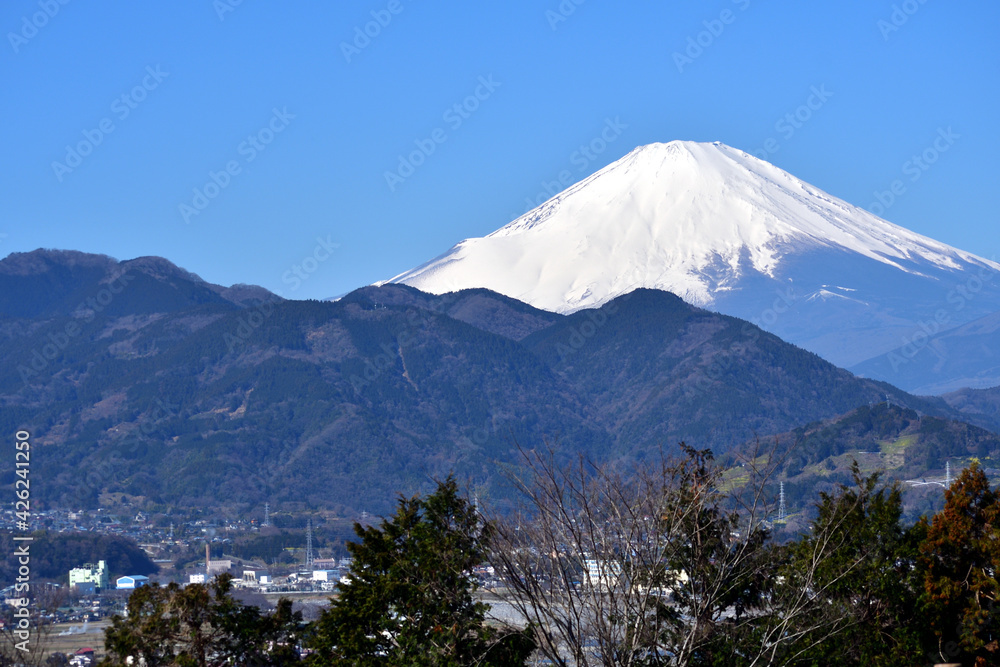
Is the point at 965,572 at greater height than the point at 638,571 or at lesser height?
lesser

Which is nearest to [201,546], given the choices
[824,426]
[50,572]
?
[50,572]

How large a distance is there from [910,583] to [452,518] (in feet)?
27.9

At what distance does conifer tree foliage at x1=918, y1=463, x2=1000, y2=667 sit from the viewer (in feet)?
74.1

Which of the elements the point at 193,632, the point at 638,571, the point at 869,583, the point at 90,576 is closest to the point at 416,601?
the point at 193,632

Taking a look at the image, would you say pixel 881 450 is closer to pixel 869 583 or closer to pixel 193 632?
pixel 869 583

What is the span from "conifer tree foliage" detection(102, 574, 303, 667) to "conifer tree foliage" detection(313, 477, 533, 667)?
1.03m

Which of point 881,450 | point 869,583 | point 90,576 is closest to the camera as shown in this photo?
point 869,583

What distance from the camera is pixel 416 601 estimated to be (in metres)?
22.8

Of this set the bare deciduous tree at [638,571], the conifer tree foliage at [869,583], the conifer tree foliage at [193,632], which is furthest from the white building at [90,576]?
the bare deciduous tree at [638,571]

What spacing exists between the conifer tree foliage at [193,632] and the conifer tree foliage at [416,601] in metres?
1.03

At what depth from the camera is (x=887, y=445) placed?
17350 cm

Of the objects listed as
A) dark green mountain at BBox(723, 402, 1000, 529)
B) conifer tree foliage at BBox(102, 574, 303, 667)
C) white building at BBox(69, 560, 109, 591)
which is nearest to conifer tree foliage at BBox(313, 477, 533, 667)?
conifer tree foliage at BBox(102, 574, 303, 667)

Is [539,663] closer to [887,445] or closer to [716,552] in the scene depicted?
[716,552]

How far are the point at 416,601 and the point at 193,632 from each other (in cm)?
395
